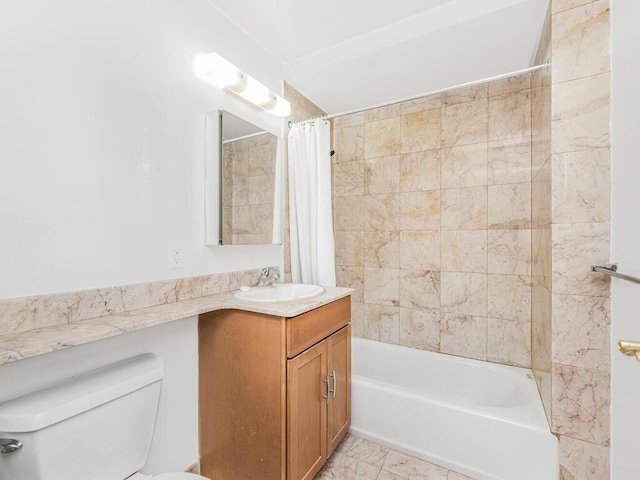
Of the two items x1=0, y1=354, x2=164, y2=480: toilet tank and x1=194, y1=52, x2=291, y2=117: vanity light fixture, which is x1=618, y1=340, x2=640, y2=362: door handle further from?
x1=194, y1=52, x2=291, y2=117: vanity light fixture

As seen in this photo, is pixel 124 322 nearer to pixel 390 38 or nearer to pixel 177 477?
pixel 177 477

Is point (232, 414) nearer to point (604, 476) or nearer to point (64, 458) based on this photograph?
point (64, 458)

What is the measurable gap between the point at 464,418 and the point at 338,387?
2.18 feet

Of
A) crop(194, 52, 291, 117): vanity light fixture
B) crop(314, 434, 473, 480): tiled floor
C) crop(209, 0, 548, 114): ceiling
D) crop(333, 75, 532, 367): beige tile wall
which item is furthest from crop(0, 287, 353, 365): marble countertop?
crop(209, 0, 548, 114): ceiling

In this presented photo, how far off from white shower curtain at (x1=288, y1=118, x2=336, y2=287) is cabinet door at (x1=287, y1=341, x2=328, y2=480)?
0.64m

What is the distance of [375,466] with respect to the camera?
1.62 meters

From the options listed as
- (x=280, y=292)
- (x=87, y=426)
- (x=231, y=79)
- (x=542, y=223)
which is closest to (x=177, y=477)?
(x=87, y=426)

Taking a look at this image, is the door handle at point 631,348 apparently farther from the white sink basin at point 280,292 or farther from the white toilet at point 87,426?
the white toilet at point 87,426

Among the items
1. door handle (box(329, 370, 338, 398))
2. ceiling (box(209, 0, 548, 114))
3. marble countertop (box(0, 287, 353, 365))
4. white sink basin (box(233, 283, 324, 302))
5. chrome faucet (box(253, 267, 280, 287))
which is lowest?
door handle (box(329, 370, 338, 398))

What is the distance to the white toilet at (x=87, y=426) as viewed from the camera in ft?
2.58

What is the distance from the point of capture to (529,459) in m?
1.42

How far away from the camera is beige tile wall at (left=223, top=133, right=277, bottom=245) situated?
1645mm

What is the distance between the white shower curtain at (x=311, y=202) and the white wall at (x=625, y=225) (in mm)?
1388

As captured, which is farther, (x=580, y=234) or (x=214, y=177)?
(x=214, y=177)
